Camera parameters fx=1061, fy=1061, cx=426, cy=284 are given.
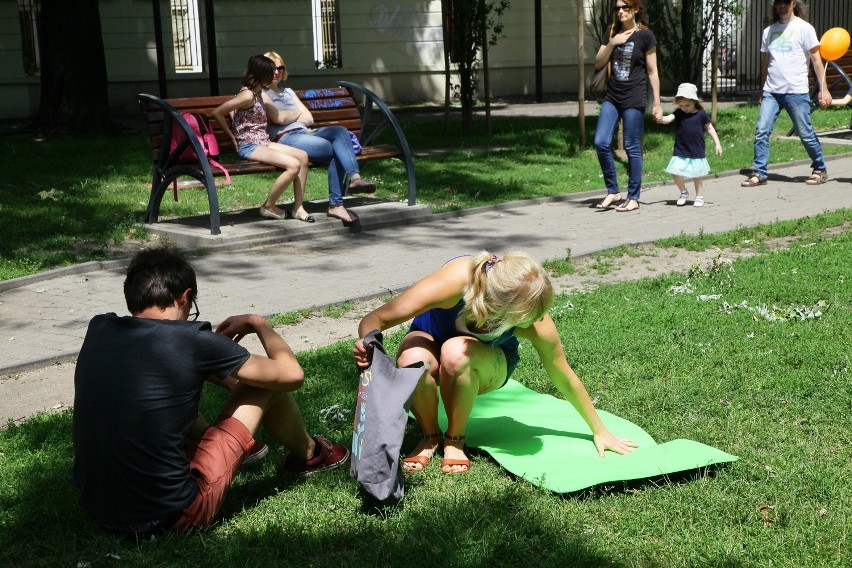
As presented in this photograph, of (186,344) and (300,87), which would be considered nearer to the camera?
(186,344)

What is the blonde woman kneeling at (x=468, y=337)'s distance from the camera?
3.80 m

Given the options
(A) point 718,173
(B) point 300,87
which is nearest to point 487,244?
(A) point 718,173

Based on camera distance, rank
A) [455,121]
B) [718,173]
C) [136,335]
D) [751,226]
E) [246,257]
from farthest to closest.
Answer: [455,121]
[718,173]
[751,226]
[246,257]
[136,335]

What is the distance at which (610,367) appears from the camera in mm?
5258

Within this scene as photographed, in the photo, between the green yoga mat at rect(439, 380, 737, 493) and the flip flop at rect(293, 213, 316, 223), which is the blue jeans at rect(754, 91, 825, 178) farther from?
the green yoga mat at rect(439, 380, 737, 493)

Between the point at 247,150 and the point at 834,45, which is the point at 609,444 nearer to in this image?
the point at 247,150

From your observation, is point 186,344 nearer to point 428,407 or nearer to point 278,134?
point 428,407

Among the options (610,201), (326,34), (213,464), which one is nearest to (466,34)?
(610,201)

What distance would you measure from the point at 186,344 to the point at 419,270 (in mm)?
4310

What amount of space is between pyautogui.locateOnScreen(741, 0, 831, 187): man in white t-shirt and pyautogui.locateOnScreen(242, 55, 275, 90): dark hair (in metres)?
5.14

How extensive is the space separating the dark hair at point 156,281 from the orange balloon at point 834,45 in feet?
47.2

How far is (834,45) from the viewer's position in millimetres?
15734

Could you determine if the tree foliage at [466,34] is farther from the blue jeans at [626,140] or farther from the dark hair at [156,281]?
the dark hair at [156,281]

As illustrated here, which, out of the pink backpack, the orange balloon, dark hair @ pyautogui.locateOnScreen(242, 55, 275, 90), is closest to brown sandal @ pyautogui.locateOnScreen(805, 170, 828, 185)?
the orange balloon
